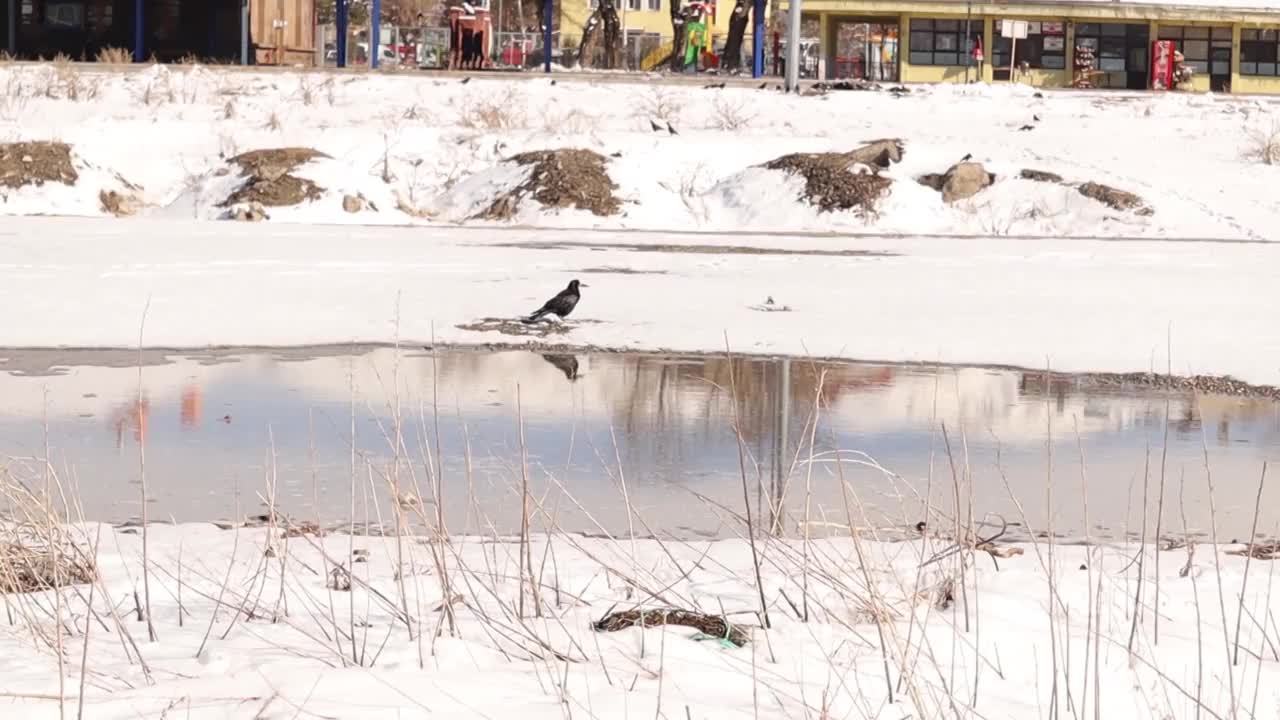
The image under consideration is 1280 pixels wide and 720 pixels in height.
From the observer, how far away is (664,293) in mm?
16734

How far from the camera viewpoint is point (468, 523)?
7.41 metres

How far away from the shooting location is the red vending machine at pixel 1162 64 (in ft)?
179

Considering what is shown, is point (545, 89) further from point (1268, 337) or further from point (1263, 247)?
point (1268, 337)

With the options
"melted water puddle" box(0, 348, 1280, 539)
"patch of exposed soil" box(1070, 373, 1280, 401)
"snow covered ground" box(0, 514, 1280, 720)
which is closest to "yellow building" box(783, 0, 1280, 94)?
"patch of exposed soil" box(1070, 373, 1280, 401)

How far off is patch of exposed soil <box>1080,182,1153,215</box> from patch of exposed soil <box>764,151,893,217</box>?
2951 millimetres

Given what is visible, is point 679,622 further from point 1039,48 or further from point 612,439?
point 1039,48

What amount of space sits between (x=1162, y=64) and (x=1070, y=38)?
2931mm

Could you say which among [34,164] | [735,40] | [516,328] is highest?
[735,40]

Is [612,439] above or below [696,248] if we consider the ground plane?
below

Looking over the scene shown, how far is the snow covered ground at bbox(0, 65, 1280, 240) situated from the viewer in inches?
1019

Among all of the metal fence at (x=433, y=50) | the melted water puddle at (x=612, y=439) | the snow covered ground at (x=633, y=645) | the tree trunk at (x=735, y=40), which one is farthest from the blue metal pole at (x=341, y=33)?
the snow covered ground at (x=633, y=645)

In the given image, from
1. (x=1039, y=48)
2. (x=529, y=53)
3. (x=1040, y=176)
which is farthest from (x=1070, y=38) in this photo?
(x=1040, y=176)

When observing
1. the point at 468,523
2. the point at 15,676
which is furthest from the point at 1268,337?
the point at 15,676

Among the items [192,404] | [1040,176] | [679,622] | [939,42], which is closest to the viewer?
[679,622]
